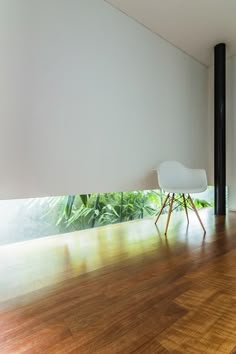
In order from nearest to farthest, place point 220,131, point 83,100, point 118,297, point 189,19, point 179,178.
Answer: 1. point 118,297
2. point 83,100
3. point 179,178
4. point 189,19
5. point 220,131

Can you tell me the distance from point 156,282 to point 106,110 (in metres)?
1.93

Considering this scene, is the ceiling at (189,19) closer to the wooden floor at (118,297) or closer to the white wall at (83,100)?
the white wall at (83,100)

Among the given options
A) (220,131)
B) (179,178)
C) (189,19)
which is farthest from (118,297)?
(189,19)

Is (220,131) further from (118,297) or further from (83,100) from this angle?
(118,297)

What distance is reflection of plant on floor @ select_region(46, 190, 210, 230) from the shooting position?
2.54 meters

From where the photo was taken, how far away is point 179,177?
9.21 feet

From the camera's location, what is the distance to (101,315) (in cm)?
98

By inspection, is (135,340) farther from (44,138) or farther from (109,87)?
(109,87)

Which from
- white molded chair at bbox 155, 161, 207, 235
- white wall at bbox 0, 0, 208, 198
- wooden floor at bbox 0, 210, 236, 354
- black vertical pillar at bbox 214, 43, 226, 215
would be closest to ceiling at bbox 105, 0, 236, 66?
white wall at bbox 0, 0, 208, 198

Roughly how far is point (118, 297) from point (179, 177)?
1.90 metres

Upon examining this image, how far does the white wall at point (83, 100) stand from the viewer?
6.62 feet

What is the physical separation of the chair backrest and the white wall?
420 mm

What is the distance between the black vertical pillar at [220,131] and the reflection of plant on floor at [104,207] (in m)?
0.65

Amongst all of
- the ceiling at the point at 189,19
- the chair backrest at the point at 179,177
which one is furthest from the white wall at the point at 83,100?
the chair backrest at the point at 179,177
